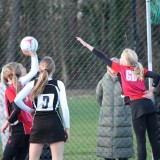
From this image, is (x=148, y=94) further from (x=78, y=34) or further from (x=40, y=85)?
(x=78, y=34)

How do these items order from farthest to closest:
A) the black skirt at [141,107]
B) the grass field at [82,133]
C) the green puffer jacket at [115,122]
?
1. the grass field at [82,133]
2. the green puffer jacket at [115,122]
3. the black skirt at [141,107]

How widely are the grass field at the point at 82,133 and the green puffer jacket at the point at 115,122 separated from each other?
0.79 meters

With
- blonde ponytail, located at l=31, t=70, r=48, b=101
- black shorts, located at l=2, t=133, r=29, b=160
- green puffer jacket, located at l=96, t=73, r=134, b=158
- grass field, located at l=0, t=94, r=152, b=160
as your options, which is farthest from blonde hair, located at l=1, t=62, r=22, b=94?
grass field, located at l=0, t=94, r=152, b=160

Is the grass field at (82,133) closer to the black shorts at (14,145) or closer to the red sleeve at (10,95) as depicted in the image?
the black shorts at (14,145)

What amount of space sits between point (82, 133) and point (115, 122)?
Result: 4298 millimetres

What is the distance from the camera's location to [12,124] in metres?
7.82

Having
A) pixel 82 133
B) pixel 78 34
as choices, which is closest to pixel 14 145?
pixel 82 133

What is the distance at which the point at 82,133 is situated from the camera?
1344cm

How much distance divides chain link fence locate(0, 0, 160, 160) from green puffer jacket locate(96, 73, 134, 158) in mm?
1107

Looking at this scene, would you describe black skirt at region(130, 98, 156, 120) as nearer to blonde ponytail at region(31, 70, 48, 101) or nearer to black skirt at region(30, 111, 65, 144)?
black skirt at region(30, 111, 65, 144)

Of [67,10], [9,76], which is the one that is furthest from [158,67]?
[67,10]

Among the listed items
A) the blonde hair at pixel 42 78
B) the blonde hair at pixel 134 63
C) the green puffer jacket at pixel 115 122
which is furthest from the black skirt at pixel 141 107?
the blonde hair at pixel 42 78

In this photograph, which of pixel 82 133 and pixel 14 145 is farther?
pixel 82 133

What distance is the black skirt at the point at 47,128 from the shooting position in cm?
737
